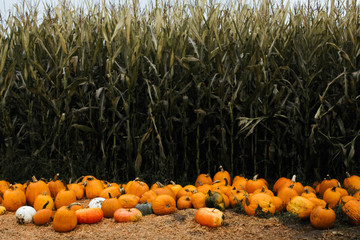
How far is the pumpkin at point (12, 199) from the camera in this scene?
390cm

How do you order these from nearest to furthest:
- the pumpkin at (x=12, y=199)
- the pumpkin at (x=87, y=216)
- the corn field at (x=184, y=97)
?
the pumpkin at (x=87, y=216) < the pumpkin at (x=12, y=199) < the corn field at (x=184, y=97)

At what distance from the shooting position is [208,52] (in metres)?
4.60

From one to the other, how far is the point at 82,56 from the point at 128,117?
0.88 meters

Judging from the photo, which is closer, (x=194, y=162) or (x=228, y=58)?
(x=228, y=58)

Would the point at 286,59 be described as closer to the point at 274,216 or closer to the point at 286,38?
the point at 286,38

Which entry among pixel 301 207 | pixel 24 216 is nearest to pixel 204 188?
pixel 301 207

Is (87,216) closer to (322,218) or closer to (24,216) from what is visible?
(24,216)

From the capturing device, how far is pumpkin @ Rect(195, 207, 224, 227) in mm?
3256

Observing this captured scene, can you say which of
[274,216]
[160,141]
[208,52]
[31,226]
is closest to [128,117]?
[160,141]

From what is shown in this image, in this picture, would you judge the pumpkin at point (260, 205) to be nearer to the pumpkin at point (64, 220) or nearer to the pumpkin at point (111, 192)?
the pumpkin at point (111, 192)

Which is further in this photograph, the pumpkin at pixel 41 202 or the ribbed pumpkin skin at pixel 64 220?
the pumpkin at pixel 41 202

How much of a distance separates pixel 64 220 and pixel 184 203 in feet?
3.44

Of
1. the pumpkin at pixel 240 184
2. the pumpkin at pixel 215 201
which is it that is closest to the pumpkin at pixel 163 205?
the pumpkin at pixel 215 201

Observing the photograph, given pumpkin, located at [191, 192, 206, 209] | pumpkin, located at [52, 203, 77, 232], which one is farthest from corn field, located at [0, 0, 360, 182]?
pumpkin, located at [52, 203, 77, 232]
